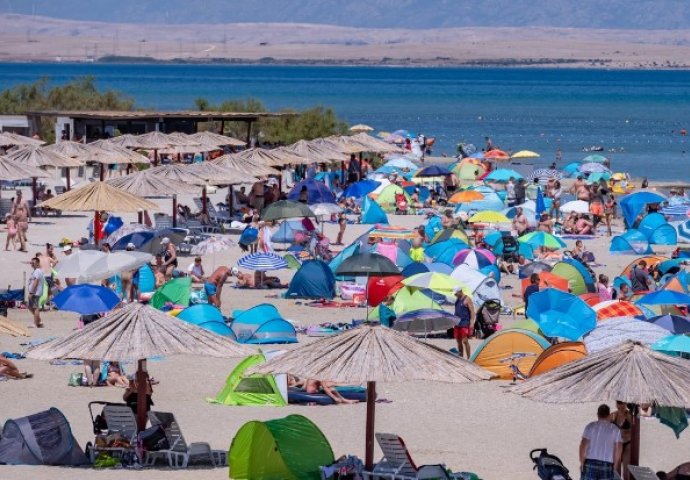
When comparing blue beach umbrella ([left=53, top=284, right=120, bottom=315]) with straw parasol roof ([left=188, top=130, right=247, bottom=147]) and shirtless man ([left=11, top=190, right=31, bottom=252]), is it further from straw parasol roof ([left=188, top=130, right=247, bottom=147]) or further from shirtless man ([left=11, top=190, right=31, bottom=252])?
straw parasol roof ([left=188, top=130, right=247, bottom=147])

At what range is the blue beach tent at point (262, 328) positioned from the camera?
686 inches

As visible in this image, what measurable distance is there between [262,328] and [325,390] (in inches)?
110

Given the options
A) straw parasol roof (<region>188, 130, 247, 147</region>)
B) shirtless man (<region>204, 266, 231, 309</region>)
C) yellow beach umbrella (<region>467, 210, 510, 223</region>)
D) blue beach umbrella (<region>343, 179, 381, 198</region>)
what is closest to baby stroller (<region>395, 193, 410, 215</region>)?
blue beach umbrella (<region>343, 179, 381, 198</region>)

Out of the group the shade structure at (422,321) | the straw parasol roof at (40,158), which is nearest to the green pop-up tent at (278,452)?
the shade structure at (422,321)

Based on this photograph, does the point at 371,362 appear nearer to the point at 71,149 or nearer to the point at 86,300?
the point at 86,300

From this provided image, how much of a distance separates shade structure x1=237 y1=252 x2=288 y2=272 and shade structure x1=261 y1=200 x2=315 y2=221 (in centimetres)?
356

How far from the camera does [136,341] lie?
11742 millimetres

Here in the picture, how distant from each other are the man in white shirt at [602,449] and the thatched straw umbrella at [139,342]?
10.2 ft

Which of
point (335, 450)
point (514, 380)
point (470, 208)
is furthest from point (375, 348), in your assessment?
point (470, 208)

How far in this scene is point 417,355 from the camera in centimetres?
1102

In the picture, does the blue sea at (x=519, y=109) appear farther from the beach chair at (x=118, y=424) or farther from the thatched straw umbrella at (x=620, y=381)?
the thatched straw umbrella at (x=620, y=381)

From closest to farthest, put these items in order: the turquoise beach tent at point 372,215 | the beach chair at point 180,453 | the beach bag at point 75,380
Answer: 1. the beach chair at point 180,453
2. the beach bag at point 75,380
3. the turquoise beach tent at point 372,215

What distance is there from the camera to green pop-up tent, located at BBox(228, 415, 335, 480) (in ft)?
36.3

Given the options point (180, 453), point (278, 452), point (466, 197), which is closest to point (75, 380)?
point (180, 453)
